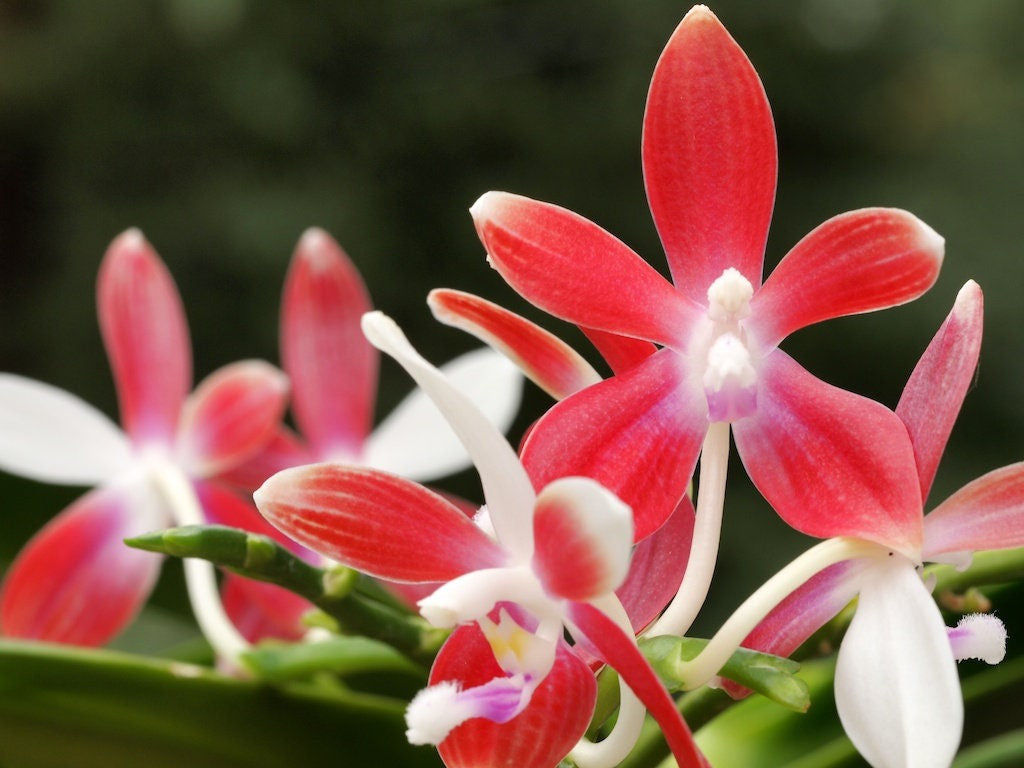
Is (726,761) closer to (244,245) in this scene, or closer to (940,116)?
(244,245)

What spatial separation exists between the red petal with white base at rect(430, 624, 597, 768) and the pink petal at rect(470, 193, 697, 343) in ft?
0.22

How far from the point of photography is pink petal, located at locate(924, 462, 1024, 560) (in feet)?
0.77

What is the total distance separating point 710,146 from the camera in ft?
0.79

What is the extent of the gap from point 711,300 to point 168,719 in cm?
21

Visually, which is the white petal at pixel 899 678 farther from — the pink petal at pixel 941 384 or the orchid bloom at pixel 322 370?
the orchid bloom at pixel 322 370

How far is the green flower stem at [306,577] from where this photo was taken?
0.23 meters

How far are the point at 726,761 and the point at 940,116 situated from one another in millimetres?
1406

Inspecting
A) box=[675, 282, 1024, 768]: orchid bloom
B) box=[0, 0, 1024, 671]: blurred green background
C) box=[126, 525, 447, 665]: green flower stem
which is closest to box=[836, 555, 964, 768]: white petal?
box=[675, 282, 1024, 768]: orchid bloom

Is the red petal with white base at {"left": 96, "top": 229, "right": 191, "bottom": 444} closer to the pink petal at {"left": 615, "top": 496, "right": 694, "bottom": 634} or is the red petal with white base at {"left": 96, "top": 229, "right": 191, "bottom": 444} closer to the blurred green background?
the pink petal at {"left": 615, "top": 496, "right": 694, "bottom": 634}

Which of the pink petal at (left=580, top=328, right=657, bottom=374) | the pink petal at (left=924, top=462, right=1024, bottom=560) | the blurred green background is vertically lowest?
the pink petal at (left=924, top=462, right=1024, bottom=560)

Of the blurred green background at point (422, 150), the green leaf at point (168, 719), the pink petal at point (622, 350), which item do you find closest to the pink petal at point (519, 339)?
the pink petal at point (622, 350)

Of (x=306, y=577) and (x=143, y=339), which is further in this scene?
(x=143, y=339)

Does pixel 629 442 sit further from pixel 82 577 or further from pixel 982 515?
pixel 82 577

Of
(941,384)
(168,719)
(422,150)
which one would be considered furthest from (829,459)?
(422,150)
